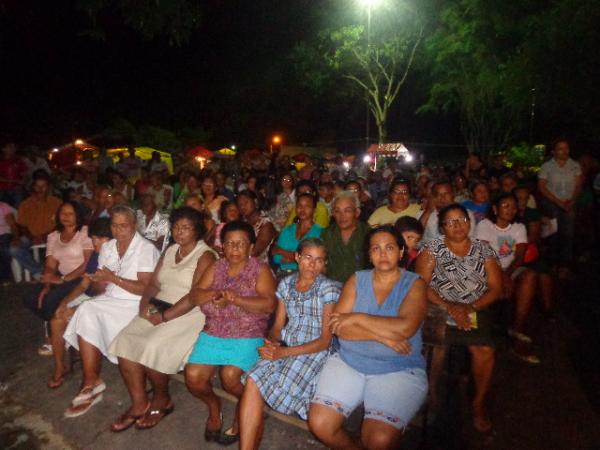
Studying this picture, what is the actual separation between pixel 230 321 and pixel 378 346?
1108 mm

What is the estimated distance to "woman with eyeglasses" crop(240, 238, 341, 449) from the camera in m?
2.84

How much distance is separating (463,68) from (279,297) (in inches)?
817

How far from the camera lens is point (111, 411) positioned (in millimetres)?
3637

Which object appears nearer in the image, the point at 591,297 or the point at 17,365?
the point at 17,365

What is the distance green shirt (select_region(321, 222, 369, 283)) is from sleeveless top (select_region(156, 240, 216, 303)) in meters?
1.23

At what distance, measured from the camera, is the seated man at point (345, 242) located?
418 cm

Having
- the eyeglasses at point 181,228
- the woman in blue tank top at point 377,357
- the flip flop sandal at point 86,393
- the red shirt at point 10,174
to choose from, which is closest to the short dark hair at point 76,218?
the eyeglasses at point 181,228

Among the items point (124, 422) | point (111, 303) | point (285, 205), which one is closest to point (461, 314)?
point (124, 422)

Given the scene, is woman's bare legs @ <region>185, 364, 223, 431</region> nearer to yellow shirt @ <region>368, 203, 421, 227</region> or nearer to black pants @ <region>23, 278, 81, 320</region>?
black pants @ <region>23, 278, 81, 320</region>

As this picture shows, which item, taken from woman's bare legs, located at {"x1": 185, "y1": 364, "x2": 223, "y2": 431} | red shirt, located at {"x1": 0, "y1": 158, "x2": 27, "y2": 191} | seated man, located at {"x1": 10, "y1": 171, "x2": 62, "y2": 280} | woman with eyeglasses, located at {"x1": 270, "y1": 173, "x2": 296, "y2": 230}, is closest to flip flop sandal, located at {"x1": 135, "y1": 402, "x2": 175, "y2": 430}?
woman's bare legs, located at {"x1": 185, "y1": 364, "x2": 223, "y2": 431}

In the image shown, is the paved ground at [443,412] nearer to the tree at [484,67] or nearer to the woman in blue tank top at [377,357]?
the woman in blue tank top at [377,357]

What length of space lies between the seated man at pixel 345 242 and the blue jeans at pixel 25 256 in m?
4.93

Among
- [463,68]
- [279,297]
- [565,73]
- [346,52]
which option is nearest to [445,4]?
[463,68]

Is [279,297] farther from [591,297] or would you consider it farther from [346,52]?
[346,52]
